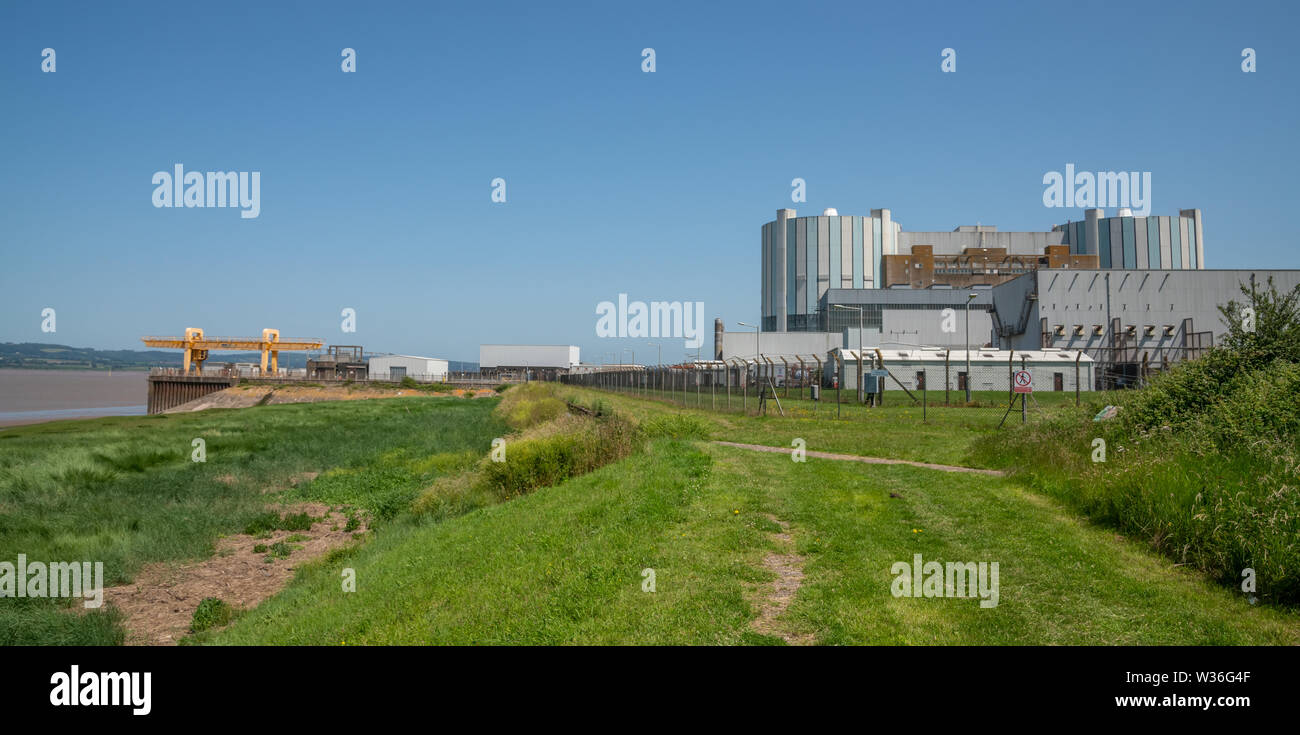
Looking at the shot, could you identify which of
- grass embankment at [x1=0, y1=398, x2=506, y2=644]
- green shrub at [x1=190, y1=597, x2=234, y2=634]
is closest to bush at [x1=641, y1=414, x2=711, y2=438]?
grass embankment at [x1=0, y1=398, x2=506, y2=644]

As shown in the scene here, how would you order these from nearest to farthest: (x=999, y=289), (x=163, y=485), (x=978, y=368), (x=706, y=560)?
(x=706, y=560) < (x=163, y=485) < (x=978, y=368) < (x=999, y=289)

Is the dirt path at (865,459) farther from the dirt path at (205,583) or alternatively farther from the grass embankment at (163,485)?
the dirt path at (205,583)

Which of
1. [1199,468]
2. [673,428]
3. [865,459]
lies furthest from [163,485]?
[1199,468]

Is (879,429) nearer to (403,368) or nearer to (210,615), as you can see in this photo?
(210,615)

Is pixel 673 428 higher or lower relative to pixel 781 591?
higher

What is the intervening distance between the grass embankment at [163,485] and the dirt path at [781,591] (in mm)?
8624

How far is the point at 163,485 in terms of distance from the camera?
21.3 m

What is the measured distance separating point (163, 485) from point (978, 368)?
4524cm

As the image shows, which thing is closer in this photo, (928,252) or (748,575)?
(748,575)

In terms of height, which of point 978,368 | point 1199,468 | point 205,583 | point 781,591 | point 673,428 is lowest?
point 205,583

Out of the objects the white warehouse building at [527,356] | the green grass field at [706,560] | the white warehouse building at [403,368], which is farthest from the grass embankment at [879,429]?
the white warehouse building at [527,356]

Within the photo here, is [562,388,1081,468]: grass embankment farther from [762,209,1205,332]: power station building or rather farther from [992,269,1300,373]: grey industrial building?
[762,209,1205,332]: power station building

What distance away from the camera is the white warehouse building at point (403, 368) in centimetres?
10850
